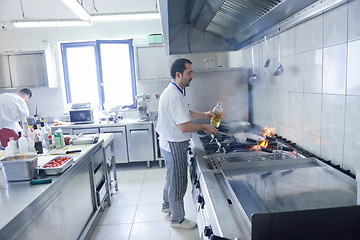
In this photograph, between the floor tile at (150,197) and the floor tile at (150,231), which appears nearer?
the floor tile at (150,231)

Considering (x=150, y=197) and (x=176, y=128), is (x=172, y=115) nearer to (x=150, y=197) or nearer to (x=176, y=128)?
(x=176, y=128)

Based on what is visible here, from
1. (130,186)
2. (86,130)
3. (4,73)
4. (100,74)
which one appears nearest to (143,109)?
(86,130)

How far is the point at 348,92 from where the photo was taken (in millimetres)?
1349

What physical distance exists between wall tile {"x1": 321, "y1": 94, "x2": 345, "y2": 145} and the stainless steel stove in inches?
6.9

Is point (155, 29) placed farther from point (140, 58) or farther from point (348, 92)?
point (348, 92)

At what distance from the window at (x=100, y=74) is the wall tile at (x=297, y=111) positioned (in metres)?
3.26

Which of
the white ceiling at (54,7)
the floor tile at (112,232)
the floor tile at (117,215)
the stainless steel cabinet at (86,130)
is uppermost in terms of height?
the white ceiling at (54,7)


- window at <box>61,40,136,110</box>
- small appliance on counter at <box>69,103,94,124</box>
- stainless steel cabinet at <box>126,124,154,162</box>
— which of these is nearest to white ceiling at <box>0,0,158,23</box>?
window at <box>61,40,136,110</box>

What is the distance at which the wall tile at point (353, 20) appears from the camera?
1.25 metres

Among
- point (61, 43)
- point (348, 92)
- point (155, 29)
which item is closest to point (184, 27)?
point (348, 92)

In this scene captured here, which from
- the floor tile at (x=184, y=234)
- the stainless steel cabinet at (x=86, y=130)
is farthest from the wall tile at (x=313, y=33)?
the stainless steel cabinet at (x=86, y=130)

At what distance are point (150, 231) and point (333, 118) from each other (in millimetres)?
1812

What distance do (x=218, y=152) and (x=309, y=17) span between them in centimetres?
106

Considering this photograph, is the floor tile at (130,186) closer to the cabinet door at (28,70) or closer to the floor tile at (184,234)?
the floor tile at (184,234)
